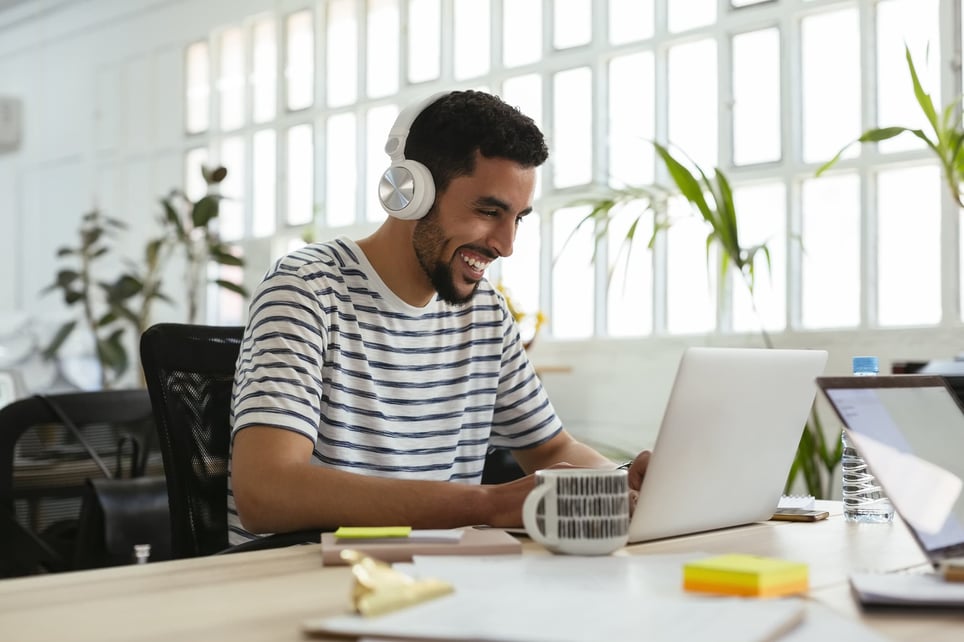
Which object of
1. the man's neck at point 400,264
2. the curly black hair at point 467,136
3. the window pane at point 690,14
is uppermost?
the window pane at point 690,14

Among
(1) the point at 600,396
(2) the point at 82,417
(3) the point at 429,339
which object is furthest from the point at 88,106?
(3) the point at 429,339

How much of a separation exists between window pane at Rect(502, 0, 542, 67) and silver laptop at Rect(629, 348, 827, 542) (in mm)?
3297

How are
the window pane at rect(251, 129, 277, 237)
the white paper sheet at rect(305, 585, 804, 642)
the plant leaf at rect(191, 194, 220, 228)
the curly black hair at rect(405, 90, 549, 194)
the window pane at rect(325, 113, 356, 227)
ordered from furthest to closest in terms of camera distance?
the window pane at rect(251, 129, 277, 237) → the window pane at rect(325, 113, 356, 227) → the plant leaf at rect(191, 194, 220, 228) → the curly black hair at rect(405, 90, 549, 194) → the white paper sheet at rect(305, 585, 804, 642)

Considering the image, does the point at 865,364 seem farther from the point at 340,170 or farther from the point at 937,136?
the point at 340,170

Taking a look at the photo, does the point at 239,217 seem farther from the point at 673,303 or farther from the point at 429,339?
the point at 429,339

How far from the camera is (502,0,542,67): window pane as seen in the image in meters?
4.47

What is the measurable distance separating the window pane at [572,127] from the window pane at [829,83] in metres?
0.90

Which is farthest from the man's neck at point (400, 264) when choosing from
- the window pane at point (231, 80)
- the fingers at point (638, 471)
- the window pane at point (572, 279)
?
the window pane at point (231, 80)

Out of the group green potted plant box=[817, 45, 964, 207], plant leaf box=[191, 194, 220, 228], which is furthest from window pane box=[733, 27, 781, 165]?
plant leaf box=[191, 194, 220, 228]

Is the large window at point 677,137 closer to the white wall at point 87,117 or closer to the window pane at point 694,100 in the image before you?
the window pane at point 694,100

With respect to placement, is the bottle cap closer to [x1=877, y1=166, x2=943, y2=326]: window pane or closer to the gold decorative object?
the gold decorative object

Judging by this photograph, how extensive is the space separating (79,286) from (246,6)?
2.16m

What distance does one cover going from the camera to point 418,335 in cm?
184

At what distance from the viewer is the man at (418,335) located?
1565 millimetres
